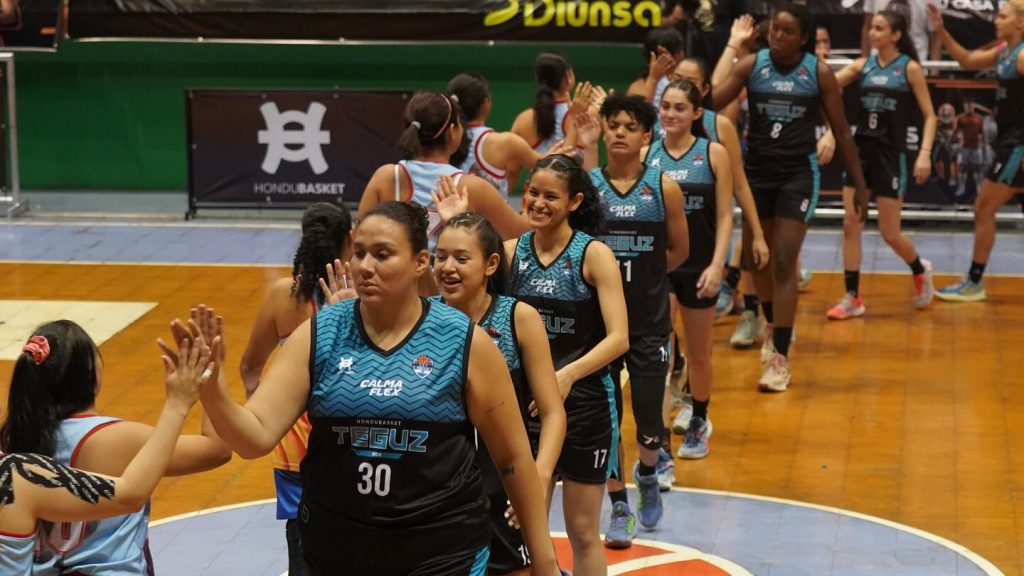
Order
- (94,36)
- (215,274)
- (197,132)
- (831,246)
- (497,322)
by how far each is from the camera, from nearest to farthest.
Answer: (497,322), (215,274), (831,246), (197,132), (94,36)

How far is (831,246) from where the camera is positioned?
1560 centimetres

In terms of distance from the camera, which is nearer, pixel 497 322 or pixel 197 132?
pixel 497 322

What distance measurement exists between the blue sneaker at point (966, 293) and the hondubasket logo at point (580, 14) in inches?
184

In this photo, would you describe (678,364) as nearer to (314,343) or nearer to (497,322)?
(497,322)

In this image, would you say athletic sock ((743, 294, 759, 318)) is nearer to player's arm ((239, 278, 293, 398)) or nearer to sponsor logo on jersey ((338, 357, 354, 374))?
player's arm ((239, 278, 293, 398))

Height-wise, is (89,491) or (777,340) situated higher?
(89,491)

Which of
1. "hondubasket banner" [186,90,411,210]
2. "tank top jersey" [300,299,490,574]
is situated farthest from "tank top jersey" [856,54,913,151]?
"tank top jersey" [300,299,490,574]

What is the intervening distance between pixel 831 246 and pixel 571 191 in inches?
367

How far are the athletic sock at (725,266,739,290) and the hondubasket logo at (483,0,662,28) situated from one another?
14.9 feet

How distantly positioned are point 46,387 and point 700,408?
17.8ft

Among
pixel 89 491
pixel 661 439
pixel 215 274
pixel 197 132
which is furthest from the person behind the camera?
pixel 197 132

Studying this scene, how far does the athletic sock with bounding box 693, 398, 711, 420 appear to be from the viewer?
9.47m

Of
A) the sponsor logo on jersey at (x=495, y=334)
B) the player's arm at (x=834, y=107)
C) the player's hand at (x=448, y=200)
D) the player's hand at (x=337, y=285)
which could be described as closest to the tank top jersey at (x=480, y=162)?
the player's hand at (x=448, y=200)

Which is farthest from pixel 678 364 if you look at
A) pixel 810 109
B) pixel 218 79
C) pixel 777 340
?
pixel 218 79
